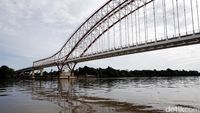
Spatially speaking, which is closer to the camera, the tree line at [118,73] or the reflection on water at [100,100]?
the reflection on water at [100,100]

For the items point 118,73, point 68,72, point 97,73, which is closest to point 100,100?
point 68,72

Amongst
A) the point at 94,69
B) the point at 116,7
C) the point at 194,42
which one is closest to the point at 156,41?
the point at 194,42

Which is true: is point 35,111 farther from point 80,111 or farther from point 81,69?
point 81,69

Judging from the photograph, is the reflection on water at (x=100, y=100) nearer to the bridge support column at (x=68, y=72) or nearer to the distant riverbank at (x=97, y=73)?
the bridge support column at (x=68, y=72)

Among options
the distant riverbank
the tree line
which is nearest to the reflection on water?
the distant riverbank

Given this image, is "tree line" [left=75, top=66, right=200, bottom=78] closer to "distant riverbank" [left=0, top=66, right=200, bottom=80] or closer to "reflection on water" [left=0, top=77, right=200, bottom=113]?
"distant riverbank" [left=0, top=66, right=200, bottom=80]

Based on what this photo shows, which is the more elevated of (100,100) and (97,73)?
(97,73)

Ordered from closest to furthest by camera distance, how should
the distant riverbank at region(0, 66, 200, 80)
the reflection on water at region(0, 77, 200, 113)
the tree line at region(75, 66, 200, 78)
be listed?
the reflection on water at region(0, 77, 200, 113), the distant riverbank at region(0, 66, 200, 80), the tree line at region(75, 66, 200, 78)

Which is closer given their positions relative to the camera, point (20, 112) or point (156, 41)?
point (20, 112)

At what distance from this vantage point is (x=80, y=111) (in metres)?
12.9

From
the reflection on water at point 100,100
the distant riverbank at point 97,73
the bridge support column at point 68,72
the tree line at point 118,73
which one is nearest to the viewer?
the reflection on water at point 100,100

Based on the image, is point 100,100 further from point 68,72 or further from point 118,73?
point 118,73

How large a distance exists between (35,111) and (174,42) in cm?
3468

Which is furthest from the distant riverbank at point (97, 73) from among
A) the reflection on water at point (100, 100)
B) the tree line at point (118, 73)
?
the reflection on water at point (100, 100)
